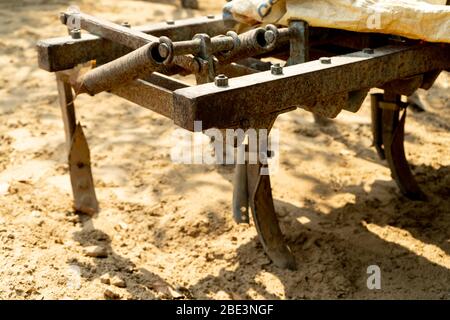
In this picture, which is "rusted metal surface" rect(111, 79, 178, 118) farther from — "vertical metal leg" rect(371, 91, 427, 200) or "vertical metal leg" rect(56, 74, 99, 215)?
"vertical metal leg" rect(371, 91, 427, 200)

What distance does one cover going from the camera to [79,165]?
11.8ft

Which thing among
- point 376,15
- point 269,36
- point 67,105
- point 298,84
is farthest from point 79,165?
point 376,15

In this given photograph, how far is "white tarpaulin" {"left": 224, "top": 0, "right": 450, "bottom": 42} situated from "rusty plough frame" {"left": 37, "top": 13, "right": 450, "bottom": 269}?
0.23 feet

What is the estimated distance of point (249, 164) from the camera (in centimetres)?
305

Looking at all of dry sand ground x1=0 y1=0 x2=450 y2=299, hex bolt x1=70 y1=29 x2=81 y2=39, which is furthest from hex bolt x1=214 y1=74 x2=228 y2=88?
dry sand ground x1=0 y1=0 x2=450 y2=299

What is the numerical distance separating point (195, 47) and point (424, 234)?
1.77 m

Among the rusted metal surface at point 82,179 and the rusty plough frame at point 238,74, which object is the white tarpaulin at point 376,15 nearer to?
the rusty plough frame at point 238,74

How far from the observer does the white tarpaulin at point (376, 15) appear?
2.61 metres

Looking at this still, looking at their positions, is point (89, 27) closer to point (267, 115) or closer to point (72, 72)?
point (72, 72)

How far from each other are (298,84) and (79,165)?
5.19 feet

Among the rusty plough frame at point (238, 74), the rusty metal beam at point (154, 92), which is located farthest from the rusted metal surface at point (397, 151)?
the rusty metal beam at point (154, 92)

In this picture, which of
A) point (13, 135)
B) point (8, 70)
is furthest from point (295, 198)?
point (8, 70)

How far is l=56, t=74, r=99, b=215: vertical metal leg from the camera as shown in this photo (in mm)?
3480

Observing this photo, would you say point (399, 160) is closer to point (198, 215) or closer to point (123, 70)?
point (198, 215)
